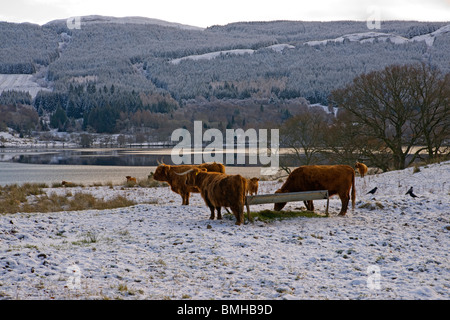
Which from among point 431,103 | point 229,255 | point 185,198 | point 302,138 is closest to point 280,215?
point 229,255

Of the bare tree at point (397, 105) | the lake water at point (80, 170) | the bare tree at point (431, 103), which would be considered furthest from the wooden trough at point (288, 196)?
the bare tree at point (431, 103)

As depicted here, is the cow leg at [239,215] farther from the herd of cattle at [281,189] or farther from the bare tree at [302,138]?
the bare tree at [302,138]

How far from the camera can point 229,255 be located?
10.2 m

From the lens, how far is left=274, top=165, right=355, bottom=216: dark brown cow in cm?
1502

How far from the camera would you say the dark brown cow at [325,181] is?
1502 centimetres

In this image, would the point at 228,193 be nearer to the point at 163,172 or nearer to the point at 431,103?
the point at 163,172

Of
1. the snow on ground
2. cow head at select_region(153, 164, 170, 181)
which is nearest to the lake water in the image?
cow head at select_region(153, 164, 170, 181)

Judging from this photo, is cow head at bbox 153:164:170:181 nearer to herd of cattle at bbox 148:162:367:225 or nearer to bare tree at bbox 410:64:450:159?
herd of cattle at bbox 148:162:367:225

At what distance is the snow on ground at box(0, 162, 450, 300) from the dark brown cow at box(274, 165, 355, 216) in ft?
2.65

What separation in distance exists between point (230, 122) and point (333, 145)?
156609mm

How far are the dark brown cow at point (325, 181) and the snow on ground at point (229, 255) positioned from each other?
0.81 m

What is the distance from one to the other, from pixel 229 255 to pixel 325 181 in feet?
20.1
